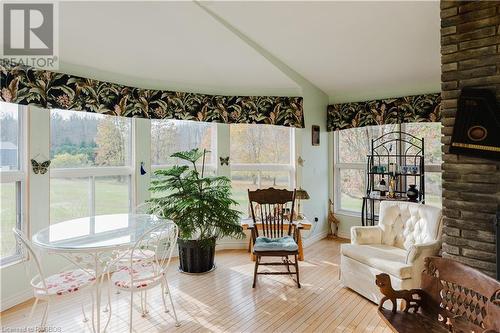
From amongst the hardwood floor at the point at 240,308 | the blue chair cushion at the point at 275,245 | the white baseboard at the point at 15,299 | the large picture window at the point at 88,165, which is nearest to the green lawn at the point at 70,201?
the large picture window at the point at 88,165

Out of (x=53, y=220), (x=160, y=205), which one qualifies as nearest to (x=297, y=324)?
(x=160, y=205)

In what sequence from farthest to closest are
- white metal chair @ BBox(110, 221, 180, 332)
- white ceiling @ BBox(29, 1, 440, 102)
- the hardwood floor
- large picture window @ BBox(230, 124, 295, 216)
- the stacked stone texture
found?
large picture window @ BBox(230, 124, 295, 216)
white ceiling @ BBox(29, 1, 440, 102)
the hardwood floor
white metal chair @ BBox(110, 221, 180, 332)
the stacked stone texture

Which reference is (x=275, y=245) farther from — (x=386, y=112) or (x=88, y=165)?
(x=386, y=112)

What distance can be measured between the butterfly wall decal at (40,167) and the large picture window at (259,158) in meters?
2.32

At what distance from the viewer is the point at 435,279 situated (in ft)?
6.07

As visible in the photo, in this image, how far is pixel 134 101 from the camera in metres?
3.70

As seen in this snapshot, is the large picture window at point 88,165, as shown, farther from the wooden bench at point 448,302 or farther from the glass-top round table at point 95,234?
the wooden bench at point 448,302

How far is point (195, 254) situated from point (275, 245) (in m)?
1.01

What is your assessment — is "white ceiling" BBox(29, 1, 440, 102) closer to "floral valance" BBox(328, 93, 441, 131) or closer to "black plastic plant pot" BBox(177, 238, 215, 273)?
"floral valance" BBox(328, 93, 441, 131)

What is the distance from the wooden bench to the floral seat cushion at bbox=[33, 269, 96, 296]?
2138mm

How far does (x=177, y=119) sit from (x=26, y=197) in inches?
74.0

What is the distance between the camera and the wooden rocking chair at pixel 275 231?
123 inches

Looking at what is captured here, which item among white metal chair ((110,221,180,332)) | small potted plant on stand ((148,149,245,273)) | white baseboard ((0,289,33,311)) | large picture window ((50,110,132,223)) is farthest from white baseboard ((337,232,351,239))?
white baseboard ((0,289,33,311))

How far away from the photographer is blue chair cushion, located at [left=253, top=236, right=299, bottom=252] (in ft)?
10.3
